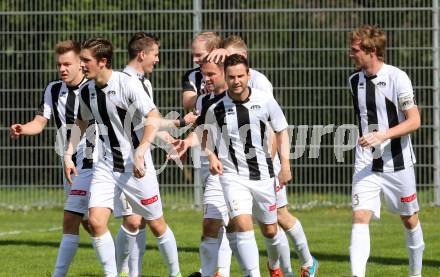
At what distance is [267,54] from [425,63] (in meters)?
2.55

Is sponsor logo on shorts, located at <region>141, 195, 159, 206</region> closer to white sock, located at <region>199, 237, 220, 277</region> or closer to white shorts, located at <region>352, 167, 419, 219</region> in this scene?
white sock, located at <region>199, 237, 220, 277</region>

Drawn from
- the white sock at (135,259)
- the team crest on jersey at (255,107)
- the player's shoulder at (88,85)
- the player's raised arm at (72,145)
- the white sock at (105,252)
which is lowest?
the white sock at (135,259)

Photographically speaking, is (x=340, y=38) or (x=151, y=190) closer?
(x=151, y=190)

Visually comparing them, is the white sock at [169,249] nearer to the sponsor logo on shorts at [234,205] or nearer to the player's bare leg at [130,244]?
the player's bare leg at [130,244]

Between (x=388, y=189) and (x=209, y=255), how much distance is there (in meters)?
1.60

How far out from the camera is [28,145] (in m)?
18.6

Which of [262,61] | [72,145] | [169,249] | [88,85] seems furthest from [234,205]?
[262,61]

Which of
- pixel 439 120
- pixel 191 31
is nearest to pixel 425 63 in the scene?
pixel 439 120

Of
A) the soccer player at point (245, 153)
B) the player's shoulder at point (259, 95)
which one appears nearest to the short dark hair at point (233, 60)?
the soccer player at point (245, 153)

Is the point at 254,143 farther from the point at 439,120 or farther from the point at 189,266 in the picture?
the point at 439,120

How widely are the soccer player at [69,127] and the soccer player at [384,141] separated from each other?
2.31m

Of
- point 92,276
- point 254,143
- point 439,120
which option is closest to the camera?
point 254,143

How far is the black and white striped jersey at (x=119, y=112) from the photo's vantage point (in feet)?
30.0

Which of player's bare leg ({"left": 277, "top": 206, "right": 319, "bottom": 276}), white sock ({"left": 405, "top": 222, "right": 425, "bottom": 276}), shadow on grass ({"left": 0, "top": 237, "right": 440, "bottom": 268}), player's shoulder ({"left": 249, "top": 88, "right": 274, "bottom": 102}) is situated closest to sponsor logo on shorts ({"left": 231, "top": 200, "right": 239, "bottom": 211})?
player's shoulder ({"left": 249, "top": 88, "right": 274, "bottom": 102})
